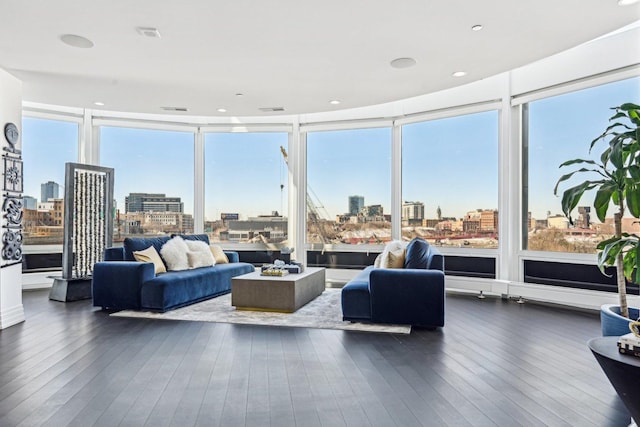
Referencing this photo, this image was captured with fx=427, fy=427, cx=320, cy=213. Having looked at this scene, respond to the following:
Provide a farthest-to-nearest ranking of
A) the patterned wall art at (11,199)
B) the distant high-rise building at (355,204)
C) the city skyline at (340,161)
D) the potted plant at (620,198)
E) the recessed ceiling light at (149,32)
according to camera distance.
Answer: the distant high-rise building at (355,204)
the city skyline at (340,161)
the patterned wall art at (11,199)
the recessed ceiling light at (149,32)
the potted plant at (620,198)

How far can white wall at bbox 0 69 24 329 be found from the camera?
15.0ft

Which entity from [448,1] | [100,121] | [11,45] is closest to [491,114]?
[448,1]

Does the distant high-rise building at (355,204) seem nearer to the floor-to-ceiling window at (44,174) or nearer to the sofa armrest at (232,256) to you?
the sofa armrest at (232,256)

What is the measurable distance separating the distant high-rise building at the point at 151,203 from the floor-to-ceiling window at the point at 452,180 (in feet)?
13.8

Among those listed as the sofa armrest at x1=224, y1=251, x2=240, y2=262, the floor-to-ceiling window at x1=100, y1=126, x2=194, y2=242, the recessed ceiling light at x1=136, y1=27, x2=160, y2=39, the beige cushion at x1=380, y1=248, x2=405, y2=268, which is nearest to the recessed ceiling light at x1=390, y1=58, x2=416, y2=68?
the beige cushion at x1=380, y1=248, x2=405, y2=268

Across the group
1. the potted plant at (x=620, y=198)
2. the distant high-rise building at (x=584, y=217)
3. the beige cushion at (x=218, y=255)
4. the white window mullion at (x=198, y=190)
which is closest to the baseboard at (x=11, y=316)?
the beige cushion at (x=218, y=255)

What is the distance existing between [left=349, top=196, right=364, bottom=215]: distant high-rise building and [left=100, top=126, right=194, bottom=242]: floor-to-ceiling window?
2986mm

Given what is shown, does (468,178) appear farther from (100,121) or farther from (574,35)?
(100,121)

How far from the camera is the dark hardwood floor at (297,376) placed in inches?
97.0

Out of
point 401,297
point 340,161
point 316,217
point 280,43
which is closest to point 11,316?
point 280,43

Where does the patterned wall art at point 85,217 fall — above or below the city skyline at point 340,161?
below

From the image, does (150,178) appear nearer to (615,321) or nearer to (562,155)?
(562,155)

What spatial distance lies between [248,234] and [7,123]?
4185mm

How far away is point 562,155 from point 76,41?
5826 millimetres
